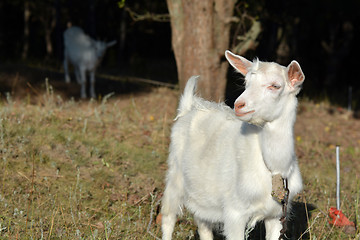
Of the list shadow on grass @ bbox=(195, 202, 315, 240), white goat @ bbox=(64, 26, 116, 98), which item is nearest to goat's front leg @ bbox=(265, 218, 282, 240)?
shadow on grass @ bbox=(195, 202, 315, 240)

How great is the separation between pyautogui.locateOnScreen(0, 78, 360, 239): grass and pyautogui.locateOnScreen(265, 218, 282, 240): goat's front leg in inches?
10.8

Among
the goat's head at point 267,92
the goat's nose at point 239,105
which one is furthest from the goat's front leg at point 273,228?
the goat's nose at point 239,105

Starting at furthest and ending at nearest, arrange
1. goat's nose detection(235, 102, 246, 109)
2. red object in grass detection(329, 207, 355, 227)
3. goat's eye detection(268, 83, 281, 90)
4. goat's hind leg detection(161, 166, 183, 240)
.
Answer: red object in grass detection(329, 207, 355, 227), goat's hind leg detection(161, 166, 183, 240), goat's eye detection(268, 83, 281, 90), goat's nose detection(235, 102, 246, 109)

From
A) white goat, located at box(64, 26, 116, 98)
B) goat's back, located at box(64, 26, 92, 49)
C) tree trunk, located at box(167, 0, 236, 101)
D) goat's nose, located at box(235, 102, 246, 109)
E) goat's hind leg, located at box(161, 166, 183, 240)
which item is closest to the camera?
goat's nose, located at box(235, 102, 246, 109)

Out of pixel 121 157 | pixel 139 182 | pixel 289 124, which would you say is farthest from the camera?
pixel 121 157

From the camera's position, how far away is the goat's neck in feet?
11.0

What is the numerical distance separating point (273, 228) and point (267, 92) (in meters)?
1.15

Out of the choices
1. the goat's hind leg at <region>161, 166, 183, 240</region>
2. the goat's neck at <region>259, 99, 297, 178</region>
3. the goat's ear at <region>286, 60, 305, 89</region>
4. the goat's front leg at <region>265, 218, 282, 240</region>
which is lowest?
the goat's hind leg at <region>161, 166, 183, 240</region>

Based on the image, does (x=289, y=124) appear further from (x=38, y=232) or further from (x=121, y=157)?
(x=121, y=157)

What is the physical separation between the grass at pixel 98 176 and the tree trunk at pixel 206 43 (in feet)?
3.08

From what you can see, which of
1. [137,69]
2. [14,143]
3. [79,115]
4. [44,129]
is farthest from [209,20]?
[137,69]

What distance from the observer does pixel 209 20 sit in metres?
7.70

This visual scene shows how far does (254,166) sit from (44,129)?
3771mm

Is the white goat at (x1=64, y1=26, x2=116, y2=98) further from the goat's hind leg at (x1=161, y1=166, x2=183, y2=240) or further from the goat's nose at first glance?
the goat's nose
